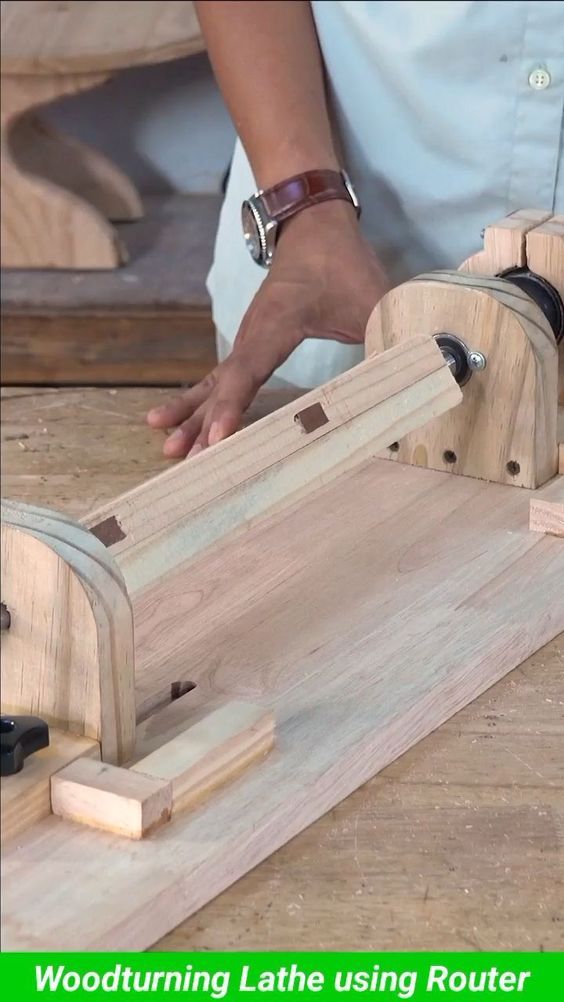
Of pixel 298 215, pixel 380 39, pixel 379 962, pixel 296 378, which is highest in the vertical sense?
pixel 380 39

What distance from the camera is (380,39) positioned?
1.22 metres

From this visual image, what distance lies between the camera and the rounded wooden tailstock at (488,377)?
0.95m

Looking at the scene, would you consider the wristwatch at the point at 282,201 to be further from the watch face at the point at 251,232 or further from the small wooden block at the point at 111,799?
the small wooden block at the point at 111,799

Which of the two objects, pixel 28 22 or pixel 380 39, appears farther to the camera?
pixel 28 22

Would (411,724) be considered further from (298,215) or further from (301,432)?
(298,215)

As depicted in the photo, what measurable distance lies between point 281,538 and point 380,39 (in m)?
0.53

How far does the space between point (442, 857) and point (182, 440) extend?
552 mm

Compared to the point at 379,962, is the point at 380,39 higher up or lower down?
higher up

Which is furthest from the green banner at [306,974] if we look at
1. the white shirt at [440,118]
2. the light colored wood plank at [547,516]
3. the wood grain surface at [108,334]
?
the wood grain surface at [108,334]

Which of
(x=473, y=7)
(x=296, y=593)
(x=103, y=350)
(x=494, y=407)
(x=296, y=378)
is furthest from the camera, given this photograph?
(x=103, y=350)

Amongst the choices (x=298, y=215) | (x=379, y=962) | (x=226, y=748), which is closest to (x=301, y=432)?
(x=226, y=748)

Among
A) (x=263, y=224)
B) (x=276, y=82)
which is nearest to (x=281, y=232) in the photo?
(x=263, y=224)

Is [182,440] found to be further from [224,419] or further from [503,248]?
[503,248]

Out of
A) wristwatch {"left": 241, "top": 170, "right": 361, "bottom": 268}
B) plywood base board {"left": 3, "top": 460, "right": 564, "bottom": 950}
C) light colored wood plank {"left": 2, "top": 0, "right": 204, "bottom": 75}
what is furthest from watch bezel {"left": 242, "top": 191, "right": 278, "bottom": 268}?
light colored wood plank {"left": 2, "top": 0, "right": 204, "bottom": 75}
